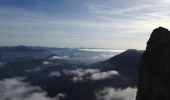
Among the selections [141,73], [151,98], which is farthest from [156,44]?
[151,98]

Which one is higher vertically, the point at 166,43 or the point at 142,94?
the point at 166,43

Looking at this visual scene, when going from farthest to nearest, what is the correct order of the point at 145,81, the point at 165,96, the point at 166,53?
the point at 145,81, the point at 166,53, the point at 165,96

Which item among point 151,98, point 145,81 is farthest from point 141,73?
point 151,98

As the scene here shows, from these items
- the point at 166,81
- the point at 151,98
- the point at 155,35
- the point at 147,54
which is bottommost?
the point at 151,98

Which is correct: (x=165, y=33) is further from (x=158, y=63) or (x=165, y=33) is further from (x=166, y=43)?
(x=158, y=63)

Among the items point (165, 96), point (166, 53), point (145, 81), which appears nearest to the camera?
point (165, 96)

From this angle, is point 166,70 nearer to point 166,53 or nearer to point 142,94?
point 166,53

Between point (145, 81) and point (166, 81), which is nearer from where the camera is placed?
point (166, 81)
